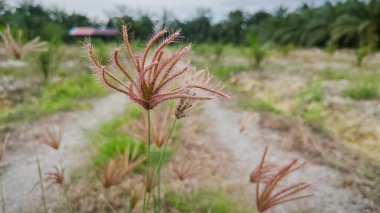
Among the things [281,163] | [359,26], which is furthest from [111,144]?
[359,26]

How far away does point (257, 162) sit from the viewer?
4.03 m

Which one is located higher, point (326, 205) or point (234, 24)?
point (234, 24)

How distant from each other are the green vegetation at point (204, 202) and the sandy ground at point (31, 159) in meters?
1.06

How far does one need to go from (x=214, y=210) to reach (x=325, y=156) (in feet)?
6.97

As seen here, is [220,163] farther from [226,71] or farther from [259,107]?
[226,71]

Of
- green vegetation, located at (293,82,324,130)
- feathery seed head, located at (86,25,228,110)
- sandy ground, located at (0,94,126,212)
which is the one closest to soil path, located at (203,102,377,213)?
green vegetation, located at (293,82,324,130)

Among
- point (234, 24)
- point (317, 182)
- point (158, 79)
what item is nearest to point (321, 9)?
point (234, 24)

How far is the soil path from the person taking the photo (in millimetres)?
2955

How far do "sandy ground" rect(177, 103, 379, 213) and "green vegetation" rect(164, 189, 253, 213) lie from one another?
30 centimetres

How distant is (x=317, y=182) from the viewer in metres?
3.47

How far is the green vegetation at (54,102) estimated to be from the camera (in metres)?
5.56

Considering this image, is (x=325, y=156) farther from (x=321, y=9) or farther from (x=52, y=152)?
(x=321, y=9)

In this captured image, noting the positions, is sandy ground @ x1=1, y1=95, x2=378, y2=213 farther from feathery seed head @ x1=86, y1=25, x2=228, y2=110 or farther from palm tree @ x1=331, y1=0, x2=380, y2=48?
palm tree @ x1=331, y1=0, x2=380, y2=48

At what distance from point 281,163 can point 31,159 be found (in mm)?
2966
